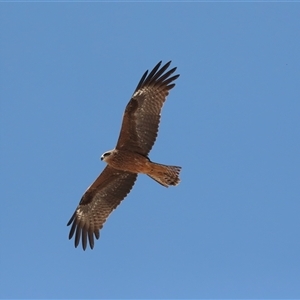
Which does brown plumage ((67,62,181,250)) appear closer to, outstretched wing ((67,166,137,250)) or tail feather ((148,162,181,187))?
tail feather ((148,162,181,187))

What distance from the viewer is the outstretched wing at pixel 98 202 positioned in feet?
53.0

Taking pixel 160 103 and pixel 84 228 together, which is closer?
pixel 160 103

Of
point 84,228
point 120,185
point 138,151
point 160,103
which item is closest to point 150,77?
point 160,103

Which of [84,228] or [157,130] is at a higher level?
[157,130]

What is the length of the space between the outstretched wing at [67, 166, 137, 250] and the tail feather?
110 cm

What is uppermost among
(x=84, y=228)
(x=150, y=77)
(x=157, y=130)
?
(x=150, y=77)

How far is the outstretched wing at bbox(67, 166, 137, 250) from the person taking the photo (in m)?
16.1

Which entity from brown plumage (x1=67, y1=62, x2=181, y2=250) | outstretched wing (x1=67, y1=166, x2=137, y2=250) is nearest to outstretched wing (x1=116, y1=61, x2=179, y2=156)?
brown plumage (x1=67, y1=62, x2=181, y2=250)

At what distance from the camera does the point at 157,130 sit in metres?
15.1

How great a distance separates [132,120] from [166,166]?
120 cm

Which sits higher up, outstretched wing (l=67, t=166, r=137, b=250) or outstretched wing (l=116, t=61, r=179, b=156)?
outstretched wing (l=116, t=61, r=179, b=156)

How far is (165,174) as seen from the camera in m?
15.1

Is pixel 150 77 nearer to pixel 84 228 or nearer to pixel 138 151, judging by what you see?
pixel 138 151

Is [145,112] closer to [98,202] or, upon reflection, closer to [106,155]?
[106,155]
